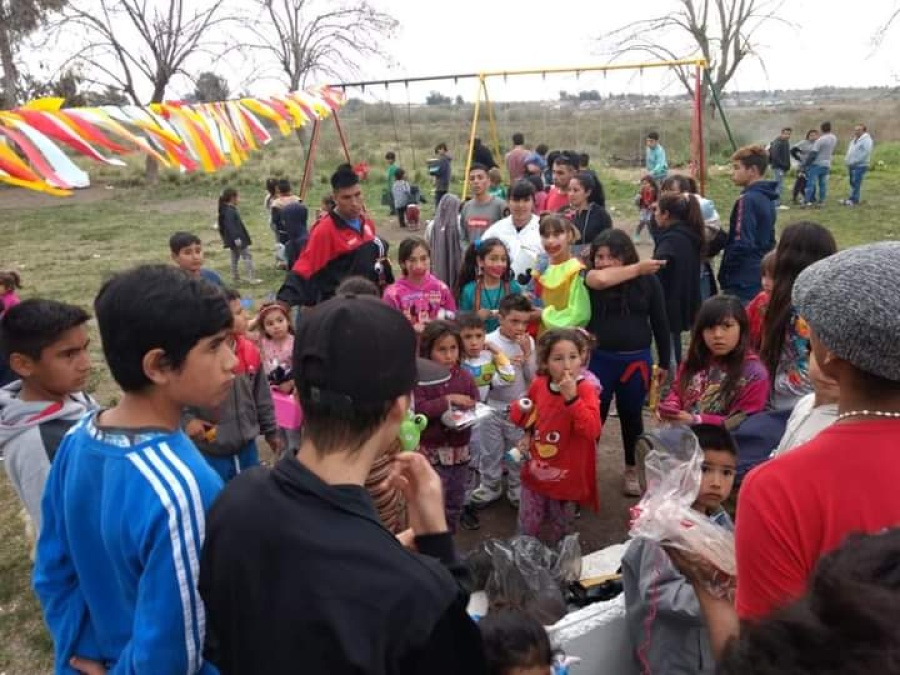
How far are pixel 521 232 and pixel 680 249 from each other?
1218 millimetres

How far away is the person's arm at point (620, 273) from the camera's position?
3928 mm

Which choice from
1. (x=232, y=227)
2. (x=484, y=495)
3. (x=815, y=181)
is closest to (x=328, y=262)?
(x=484, y=495)

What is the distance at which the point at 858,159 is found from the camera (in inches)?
544

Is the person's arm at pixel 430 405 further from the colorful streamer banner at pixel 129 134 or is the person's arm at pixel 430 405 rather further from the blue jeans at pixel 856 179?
the blue jeans at pixel 856 179

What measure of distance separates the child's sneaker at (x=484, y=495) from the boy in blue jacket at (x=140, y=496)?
107 inches

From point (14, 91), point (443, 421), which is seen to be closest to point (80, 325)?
point (443, 421)

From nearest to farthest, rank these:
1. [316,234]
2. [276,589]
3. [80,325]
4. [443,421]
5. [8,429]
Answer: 1. [276,589]
2. [8,429]
3. [80,325]
4. [443,421]
5. [316,234]

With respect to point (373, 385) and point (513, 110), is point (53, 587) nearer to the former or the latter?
point (373, 385)

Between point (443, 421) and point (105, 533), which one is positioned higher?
point (105, 533)

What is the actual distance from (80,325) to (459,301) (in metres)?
2.85

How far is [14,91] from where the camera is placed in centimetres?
2142

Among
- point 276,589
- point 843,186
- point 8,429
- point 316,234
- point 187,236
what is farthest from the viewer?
point 843,186

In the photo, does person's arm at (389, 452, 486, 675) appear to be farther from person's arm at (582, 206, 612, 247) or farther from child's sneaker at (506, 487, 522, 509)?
person's arm at (582, 206, 612, 247)

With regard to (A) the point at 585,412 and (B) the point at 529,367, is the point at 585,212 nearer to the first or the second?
(B) the point at 529,367
